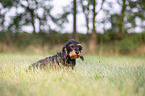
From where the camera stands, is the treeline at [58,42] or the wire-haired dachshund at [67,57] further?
the treeline at [58,42]

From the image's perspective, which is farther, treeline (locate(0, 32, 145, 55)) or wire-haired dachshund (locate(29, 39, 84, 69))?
treeline (locate(0, 32, 145, 55))

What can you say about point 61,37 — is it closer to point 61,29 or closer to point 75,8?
point 61,29

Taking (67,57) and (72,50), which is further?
(67,57)

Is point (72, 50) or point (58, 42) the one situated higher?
point (72, 50)

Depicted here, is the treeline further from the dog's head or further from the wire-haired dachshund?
the dog's head

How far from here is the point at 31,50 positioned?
1520 cm

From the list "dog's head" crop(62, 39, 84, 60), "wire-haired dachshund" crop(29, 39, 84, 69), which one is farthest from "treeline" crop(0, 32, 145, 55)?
"dog's head" crop(62, 39, 84, 60)

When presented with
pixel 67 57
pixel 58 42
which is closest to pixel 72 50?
pixel 67 57

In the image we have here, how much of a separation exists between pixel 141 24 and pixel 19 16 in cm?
1468

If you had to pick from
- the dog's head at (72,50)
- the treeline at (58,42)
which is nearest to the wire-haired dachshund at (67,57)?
the dog's head at (72,50)

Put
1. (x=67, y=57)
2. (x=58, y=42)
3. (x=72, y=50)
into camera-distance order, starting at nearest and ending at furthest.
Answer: (x=72, y=50) < (x=67, y=57) < (x=58, y=42)

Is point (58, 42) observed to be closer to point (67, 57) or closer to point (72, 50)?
point (67, 57)

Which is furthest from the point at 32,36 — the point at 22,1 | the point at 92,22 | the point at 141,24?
the point at 141,24

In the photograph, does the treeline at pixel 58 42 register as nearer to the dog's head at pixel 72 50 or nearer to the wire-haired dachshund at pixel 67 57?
the wire-haired dachshund at pixel 67 57
